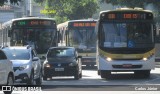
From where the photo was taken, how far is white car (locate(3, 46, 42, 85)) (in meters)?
24.7

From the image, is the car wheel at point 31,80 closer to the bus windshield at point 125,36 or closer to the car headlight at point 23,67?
the car headlight at point 23,67

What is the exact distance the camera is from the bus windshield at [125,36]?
31.0m

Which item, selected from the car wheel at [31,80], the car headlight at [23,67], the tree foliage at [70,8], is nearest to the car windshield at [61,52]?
the car wheel at [31,80]

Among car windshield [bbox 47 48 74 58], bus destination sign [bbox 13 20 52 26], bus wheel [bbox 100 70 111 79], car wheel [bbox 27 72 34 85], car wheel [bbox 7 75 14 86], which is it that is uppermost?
bus destination sign [bbox 13 20 52 26]

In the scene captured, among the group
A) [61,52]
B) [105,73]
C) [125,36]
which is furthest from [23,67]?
[105,73]

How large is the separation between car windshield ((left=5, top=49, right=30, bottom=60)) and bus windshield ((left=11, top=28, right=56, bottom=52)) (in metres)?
13.7

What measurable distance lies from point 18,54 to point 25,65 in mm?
1427

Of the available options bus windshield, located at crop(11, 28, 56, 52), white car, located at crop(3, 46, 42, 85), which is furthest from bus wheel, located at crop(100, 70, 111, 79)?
bus windshield, located at crop(11, 28, 56, 52)

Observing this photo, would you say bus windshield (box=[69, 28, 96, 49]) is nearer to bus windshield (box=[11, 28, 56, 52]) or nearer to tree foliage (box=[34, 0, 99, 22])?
bus windshield (box=[11, 28, 56, 52])

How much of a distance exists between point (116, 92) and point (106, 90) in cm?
121

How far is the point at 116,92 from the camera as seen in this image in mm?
22656

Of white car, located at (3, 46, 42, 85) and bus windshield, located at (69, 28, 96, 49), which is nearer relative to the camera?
white car, located at (3, 46, 42, 85)

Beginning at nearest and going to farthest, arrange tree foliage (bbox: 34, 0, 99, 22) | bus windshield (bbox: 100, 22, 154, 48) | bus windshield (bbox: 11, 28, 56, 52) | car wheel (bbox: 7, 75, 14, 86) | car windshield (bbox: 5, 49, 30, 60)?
1. car wheel (bbox: 7, 75, 14, 86)
2. car windshield (bbox: 5, 49, 30, 60)
3. bus windshield (bbox: 100, 22, 154, 48)
4. bus windshield (bbox: 11, 28, 56, 52)
5. tree foliage (bbox: 34, 0, 99, 22)

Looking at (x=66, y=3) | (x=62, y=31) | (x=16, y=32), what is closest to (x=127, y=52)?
(x=16, y=32)
